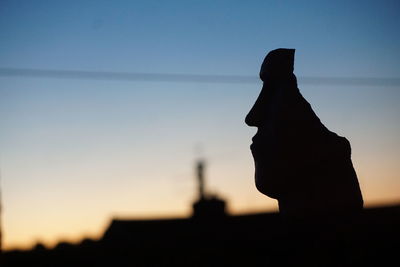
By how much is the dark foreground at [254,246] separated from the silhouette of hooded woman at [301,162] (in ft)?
0.66

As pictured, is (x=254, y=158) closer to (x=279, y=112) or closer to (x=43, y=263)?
(x=279, y=112)

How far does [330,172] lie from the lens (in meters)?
4.89

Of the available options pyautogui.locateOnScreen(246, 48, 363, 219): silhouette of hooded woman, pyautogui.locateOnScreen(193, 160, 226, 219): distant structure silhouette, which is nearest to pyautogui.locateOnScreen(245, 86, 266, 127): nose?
pyautogui.locateOnScreen(246, 48, 363, 219): silhouette of hooded woman

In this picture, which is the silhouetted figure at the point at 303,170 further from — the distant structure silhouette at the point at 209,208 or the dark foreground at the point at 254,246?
the distant structure silhouette at the point at 209,208

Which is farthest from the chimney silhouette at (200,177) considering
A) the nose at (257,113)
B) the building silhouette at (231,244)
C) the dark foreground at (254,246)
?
the nose at (257,113)

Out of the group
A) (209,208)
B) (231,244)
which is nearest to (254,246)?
(231,244)

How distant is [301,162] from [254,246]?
13.8 ft

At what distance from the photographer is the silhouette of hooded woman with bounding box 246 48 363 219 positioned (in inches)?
190

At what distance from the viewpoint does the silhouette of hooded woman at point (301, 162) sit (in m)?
4.83

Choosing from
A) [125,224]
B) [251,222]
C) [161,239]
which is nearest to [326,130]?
[161,239]

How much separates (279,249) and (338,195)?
0.83m

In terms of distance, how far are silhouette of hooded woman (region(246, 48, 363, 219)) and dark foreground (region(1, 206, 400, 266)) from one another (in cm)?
20

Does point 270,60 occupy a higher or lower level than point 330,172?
higher

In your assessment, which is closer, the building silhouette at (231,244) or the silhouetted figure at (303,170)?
the building silhouette at (231,244)
